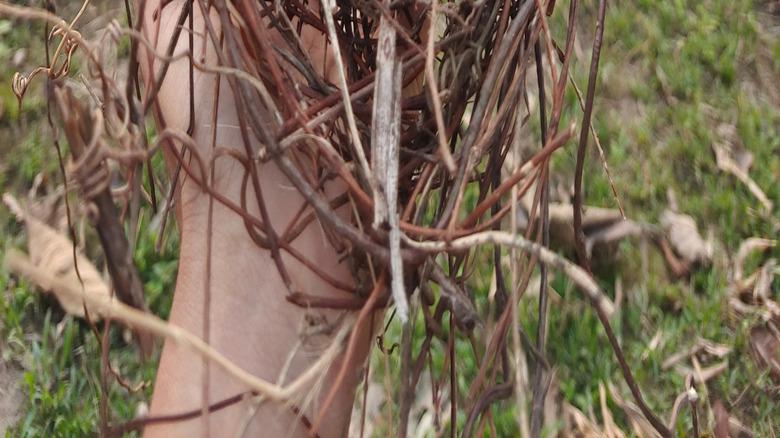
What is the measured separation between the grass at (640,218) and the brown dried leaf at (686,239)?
2cm

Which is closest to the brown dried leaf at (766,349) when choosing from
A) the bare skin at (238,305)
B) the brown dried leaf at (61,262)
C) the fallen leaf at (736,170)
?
the fallen leaf at (736,170)

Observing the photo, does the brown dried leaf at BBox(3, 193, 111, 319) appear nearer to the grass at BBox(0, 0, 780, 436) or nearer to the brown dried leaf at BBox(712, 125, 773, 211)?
the grass at BBox(0, 0, 780, 436)

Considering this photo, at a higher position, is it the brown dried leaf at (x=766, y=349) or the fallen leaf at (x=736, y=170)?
the fallen leaf at (x=736, y=170)

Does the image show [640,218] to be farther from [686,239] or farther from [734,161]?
[734,161]

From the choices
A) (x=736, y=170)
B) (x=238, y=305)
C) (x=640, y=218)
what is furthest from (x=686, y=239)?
(x=238, y=305)

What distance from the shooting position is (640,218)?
1.60m

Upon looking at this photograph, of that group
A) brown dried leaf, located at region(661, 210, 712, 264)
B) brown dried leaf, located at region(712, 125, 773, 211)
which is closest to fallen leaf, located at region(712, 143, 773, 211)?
brown dried leaf, located at region(712, 125, 773, 211)

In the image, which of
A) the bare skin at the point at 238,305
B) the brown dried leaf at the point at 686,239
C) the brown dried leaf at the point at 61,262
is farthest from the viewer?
the brown dried leaf at the point at 686,239

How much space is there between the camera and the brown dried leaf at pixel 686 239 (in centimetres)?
153

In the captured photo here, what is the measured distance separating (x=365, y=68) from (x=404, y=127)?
59mm

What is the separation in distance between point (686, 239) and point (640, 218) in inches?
3.6

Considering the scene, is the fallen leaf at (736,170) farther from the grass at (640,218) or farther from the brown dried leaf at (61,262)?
the brown dried leaf at (61,262)

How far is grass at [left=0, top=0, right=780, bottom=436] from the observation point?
1366 millimetres

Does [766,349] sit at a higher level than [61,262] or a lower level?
lower
